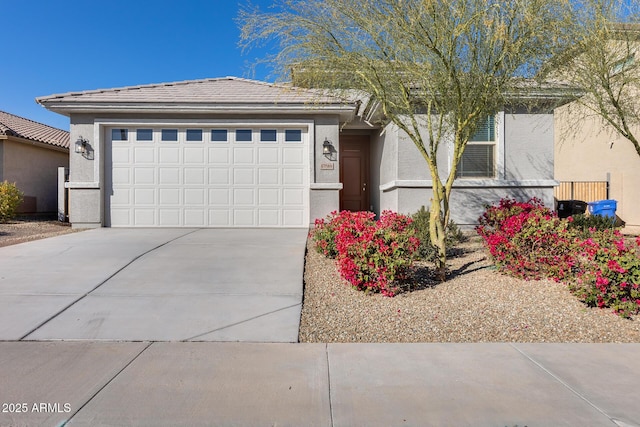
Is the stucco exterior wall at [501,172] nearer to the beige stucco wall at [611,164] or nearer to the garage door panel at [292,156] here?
the garage door panel at [292,156]

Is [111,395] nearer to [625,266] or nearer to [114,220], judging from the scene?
[625,266]

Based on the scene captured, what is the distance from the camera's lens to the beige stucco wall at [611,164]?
14695mm

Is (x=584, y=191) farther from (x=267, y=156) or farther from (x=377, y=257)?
(x=377, y=257)

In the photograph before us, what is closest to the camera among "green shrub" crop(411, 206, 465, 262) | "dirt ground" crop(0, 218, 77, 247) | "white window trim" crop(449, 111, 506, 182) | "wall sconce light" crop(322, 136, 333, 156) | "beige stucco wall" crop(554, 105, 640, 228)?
"green shrub" crop(411, 206, 465, 262)

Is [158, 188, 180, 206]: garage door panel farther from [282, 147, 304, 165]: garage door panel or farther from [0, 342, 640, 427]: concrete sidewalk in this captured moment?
[0, 342, 640, 427]: concrete sidewalk

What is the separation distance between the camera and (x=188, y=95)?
11.8 meters

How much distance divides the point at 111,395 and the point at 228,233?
7.43m

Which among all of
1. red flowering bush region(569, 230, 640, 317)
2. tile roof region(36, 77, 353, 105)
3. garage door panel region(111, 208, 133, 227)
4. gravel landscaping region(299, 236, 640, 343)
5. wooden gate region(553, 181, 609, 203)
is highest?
tile roof region(36, 77, 353, 105)

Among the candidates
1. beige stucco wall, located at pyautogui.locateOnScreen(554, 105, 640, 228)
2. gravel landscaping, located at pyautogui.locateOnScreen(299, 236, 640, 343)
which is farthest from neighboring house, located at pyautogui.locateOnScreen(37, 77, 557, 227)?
beige stucco wall, located at pyautogui.locateOnScreen(554, 105, 640, 228)

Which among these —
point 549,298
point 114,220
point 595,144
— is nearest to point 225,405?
point 549,298

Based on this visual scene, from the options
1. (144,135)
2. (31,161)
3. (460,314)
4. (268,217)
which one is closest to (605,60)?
(460,314)

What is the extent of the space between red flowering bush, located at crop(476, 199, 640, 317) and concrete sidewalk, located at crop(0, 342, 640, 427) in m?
1.06

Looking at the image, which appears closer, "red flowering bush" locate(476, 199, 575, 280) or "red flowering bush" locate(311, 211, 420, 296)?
"red flowering bush" locate(311, 211, 420, 296)

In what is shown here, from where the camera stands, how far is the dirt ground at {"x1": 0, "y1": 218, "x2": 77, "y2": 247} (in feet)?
32.7
